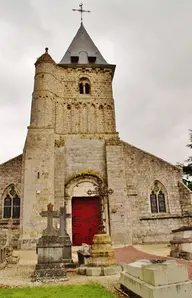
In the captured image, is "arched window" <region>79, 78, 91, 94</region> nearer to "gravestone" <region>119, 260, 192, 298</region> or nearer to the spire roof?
the spire roof

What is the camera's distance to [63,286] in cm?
521

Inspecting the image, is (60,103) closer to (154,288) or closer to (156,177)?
(156,177)

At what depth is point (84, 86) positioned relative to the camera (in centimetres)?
1881

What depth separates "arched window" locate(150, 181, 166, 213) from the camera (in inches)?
611

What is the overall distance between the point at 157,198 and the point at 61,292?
11861mm

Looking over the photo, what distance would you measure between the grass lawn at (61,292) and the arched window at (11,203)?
34.7ft

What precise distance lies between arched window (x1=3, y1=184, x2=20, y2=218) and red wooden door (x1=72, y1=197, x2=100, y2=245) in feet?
11.2

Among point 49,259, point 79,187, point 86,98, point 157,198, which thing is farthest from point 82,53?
point 49,259

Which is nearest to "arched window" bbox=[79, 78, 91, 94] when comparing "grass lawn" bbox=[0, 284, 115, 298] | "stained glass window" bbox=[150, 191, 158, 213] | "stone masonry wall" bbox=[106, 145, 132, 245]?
"stone masonry wall" bbox=[106, 145, 132, 245]

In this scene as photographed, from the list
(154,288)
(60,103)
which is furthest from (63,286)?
(60,103)

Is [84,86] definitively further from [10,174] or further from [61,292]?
[61,292]

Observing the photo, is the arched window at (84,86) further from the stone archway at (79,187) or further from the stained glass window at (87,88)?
the stone archway at (79,187)

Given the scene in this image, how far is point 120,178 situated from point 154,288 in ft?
38.2

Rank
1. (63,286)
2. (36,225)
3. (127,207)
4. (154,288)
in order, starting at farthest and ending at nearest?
(127,207) → (36,225) → (63,286) → (154,288)
